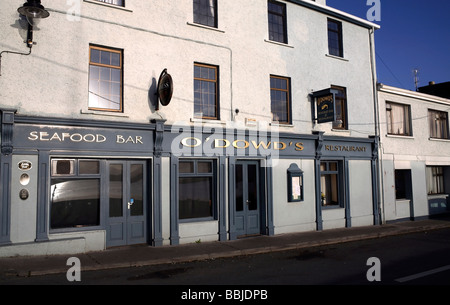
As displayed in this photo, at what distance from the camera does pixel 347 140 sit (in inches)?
615

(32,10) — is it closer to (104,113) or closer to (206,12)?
(104,113)

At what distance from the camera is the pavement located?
8.35 metres

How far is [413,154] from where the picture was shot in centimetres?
1834

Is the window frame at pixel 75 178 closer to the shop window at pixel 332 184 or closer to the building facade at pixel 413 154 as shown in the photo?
the shop window at pixel 332 184

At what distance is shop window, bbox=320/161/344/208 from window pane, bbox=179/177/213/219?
5433 mm

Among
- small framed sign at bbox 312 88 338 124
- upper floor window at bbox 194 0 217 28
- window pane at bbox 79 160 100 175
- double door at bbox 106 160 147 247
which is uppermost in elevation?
upper floor window at bbox 194 0 217 28

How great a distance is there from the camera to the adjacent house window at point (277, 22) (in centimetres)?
1439

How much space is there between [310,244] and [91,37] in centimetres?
924

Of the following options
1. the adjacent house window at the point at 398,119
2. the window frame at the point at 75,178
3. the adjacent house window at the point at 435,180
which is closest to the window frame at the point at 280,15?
the adjacent house window at the point at 398,119

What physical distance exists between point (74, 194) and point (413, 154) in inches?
626

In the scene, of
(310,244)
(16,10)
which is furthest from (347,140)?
(16,10)

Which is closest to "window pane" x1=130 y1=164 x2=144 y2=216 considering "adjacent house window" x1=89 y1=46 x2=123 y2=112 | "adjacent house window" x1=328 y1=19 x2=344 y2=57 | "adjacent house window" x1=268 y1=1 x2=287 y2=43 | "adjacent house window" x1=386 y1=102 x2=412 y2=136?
"adjacent house window" x1=89 y1=46 x2=123 y2=112

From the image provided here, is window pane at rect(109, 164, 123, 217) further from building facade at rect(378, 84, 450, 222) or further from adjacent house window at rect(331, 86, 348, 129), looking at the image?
building facade at rect(378, 84, 450, 222)
